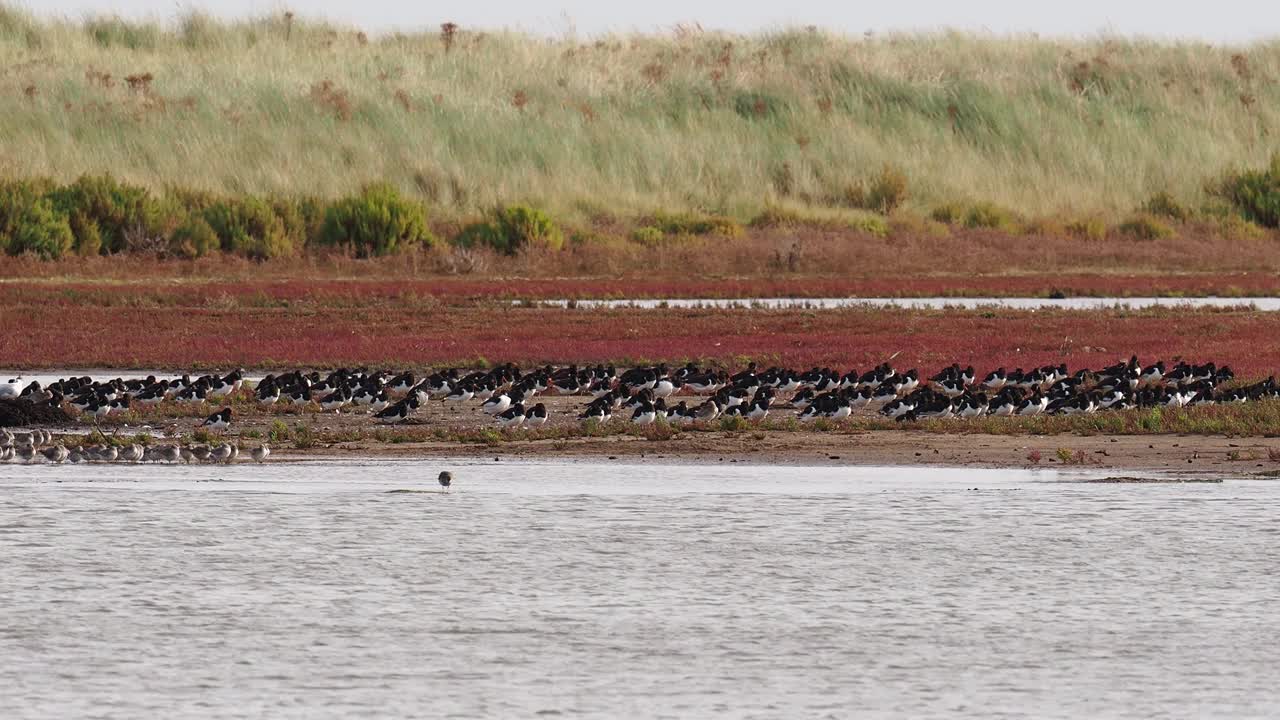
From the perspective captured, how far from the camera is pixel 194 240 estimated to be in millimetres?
49000

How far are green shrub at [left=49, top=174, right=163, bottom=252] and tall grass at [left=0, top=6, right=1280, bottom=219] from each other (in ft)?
12.2

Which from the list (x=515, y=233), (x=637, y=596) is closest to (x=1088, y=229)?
(x=515, y=233)

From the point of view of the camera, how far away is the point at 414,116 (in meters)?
61.5

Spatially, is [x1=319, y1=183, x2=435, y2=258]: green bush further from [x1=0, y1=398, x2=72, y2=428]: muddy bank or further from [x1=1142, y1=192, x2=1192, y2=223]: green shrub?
[x1=0, y1=398, x2=72, y2=428]: muddy bank

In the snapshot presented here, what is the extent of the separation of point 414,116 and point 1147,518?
48.7 metres

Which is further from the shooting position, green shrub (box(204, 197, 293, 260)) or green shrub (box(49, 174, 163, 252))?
green shrub (box(49, 174, 163, 252))

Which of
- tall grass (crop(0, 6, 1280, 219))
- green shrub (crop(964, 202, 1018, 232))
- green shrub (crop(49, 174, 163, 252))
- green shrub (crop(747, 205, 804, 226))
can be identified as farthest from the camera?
tall grass (crop(0, 6, 1280, 219))

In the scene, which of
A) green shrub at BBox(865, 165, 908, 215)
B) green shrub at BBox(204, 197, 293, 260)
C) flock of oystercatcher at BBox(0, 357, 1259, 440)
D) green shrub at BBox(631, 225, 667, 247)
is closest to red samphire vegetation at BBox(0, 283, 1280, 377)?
flock of oystercatcher at BBox(0, 357, 1259, 440)

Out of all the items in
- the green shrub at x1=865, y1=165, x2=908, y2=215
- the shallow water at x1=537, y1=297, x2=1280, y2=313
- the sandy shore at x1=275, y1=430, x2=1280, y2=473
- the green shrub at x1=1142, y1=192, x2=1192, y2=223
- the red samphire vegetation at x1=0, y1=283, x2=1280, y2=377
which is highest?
the green shrub at x1=865, y1=165, x2=908, y2=215

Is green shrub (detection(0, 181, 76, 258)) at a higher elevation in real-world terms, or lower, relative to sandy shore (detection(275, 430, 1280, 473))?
higher

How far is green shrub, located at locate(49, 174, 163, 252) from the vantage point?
4922cm

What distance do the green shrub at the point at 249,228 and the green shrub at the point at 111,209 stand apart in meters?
1.41

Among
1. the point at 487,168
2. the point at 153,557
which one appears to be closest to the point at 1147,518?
the point at 153,557

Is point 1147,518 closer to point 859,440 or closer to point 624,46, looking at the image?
point 859,440
